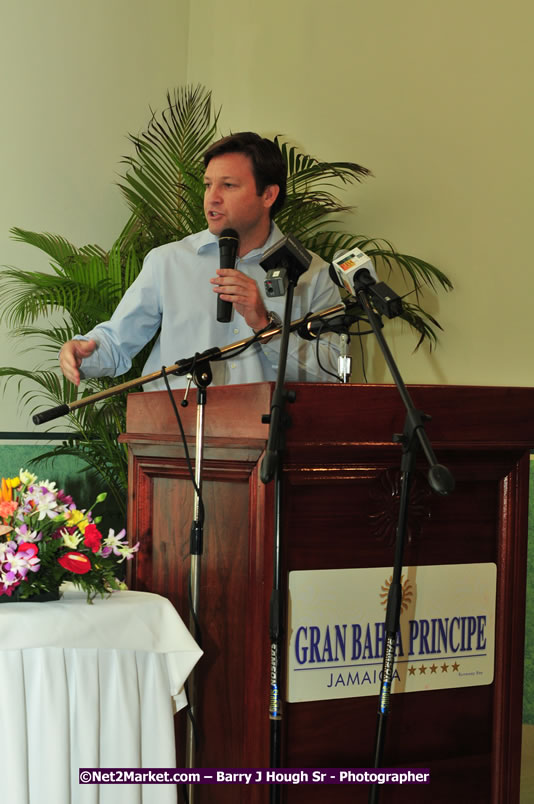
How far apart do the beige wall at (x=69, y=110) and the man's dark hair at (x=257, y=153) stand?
4.91 feet

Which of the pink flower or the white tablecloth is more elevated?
the pink flower

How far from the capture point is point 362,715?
158 centimetres

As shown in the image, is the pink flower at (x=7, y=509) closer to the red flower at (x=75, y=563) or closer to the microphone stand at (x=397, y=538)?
the red flower at (x=75, y=563)

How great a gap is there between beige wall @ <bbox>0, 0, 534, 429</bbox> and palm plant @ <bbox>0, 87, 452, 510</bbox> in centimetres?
12

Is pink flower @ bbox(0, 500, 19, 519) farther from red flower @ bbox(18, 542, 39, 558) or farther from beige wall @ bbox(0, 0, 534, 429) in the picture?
beige wall @ bbox(0, 0, 534, 429)

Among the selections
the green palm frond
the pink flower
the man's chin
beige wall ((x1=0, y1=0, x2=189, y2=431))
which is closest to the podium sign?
the pink flower

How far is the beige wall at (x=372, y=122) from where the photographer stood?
12.5 feet

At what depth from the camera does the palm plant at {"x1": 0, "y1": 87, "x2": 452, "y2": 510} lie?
3.58 meters

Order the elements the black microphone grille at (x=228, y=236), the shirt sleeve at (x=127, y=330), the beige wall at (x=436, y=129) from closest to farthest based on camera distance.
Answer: the black microphone grille at (x=228, y=236) < the shirt sleeve at (x=127, y=330) < the beige wall at (x=436, y=129)

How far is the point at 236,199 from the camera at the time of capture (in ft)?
8.39

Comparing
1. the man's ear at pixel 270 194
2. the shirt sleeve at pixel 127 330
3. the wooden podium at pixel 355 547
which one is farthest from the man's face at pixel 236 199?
the wooden podium at pixel 355 547

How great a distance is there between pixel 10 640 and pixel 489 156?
10.1 feet

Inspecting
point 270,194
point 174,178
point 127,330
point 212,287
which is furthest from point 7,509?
point 174,178

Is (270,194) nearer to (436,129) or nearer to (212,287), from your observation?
(212,287)
